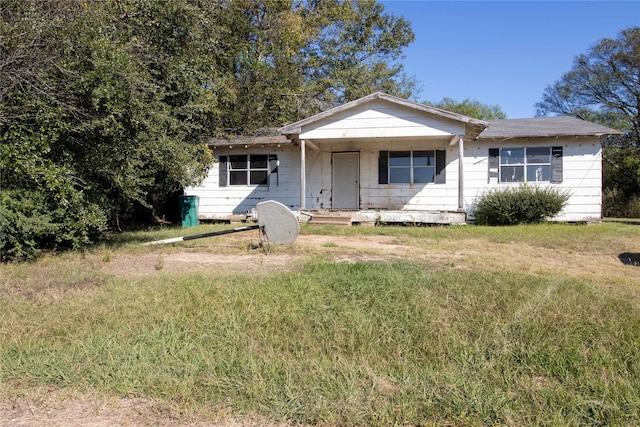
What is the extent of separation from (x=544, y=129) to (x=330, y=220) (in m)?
8.02

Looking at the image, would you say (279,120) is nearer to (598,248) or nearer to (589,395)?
(598,248)

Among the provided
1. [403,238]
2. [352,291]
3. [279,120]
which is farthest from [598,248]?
[279,120]

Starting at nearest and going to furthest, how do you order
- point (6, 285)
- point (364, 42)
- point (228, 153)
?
point (6, 285) → point (228, 153) → point (364, 42)

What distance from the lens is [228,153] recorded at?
1593cm

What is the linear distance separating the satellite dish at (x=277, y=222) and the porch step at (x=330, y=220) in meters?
5.36

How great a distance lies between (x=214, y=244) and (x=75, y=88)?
159 inches

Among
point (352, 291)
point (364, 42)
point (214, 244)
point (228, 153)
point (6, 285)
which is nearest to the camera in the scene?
point (352, 291)

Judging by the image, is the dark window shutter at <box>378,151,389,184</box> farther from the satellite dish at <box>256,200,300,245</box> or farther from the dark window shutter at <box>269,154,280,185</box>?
the satellite dish at <box>256,200,300,245</box>

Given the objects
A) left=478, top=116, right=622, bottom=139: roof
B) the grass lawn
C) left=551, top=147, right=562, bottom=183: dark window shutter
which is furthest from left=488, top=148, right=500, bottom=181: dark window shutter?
the grass lawn

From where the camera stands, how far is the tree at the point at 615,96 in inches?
1050

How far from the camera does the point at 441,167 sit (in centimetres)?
1473

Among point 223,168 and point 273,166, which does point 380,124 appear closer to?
point 273,166

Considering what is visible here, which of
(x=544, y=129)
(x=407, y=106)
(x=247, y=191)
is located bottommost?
(x=247, y=191)

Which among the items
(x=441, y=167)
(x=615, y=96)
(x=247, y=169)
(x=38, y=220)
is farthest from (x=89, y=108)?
(x=615, y=96)
